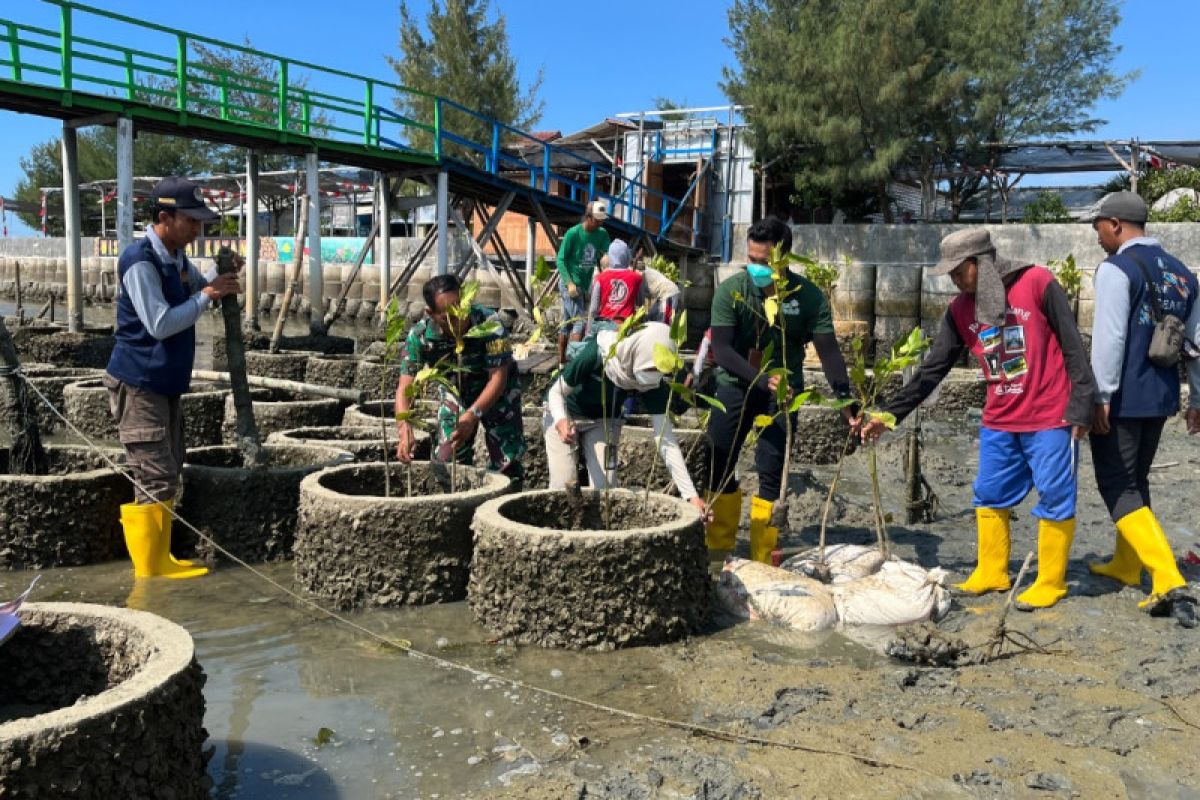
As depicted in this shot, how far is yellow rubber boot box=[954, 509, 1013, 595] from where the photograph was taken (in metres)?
4.62

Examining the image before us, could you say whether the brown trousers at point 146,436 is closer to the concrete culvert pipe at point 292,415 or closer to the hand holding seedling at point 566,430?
the hand holding seedling at point 566,430

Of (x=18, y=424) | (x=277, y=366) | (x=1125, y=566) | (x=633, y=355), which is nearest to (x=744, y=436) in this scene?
(x=633, y=355)

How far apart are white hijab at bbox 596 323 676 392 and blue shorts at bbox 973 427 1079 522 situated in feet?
5.18

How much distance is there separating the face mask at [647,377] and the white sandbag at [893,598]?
1.26m

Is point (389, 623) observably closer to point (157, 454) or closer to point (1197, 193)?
point (157, 454)

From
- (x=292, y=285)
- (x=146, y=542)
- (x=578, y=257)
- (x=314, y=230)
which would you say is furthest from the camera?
(x=314, y=230)

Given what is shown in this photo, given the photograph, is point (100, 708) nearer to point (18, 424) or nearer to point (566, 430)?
point (566, 430)

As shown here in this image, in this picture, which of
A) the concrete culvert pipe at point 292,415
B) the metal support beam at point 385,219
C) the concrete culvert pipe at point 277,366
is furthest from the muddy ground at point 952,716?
the metal support beam at point 385,219

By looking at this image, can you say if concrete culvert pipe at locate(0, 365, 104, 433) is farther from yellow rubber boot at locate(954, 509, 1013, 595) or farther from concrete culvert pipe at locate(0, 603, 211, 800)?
yellow rubber boot at locate(954, 509, 1013, 595)

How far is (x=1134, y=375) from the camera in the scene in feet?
14.6

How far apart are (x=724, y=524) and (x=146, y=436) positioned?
9.73 ft

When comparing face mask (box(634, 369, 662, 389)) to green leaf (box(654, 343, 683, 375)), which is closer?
green leaf (box(654, 343, 683, 375))

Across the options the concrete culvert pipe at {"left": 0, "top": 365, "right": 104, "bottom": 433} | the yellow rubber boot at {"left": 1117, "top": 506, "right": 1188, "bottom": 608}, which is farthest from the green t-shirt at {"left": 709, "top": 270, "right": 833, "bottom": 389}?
the concrete culvert pipe at {"left": 0, "top": 365, "right": 104, "bottom": 433}

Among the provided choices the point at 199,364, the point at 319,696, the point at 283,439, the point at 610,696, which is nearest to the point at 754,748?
the point at 610,696
